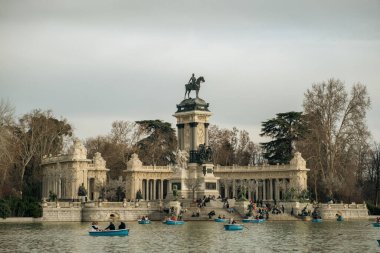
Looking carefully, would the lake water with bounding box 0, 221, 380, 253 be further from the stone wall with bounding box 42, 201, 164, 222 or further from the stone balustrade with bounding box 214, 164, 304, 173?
the stone balustrade with bounding box 214, 164, 304, 173

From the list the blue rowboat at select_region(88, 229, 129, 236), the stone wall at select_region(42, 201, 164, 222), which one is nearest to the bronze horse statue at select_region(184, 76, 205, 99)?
the stone wall at select_region(42, 201, 164, 222)

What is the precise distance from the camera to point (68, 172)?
313 feet

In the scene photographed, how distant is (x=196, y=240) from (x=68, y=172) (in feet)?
152

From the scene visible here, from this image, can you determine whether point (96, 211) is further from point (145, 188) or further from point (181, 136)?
point (145, 188)

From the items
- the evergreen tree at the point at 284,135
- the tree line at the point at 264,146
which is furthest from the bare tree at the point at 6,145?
the evergreen tree at the point at 284,135

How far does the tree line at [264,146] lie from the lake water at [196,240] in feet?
90.2

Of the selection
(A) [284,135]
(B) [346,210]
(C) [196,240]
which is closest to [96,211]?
(B) [346,210]

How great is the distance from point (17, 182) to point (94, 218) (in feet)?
86.0

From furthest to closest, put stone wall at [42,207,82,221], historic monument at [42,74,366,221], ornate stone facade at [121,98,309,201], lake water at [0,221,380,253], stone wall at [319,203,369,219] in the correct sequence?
ornate stone facade at [121,98,309,201] < stone wall at [319,203,369,219] < historic monument at [42,74,366,221] < stone wall at [42,207,82,221] < lake water at [0,221,380,253]

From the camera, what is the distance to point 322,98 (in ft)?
314

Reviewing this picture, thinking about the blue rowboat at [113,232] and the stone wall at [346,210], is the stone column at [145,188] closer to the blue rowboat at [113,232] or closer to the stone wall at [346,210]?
the stone wall at [346,210]

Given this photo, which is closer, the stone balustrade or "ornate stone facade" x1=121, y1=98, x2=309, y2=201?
"ornate stone facade" x1=121, y1=98, x2=309, y2=201

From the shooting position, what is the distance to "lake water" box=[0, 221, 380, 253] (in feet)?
151

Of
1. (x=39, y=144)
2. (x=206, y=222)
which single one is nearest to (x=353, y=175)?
(x=206, y=222)
